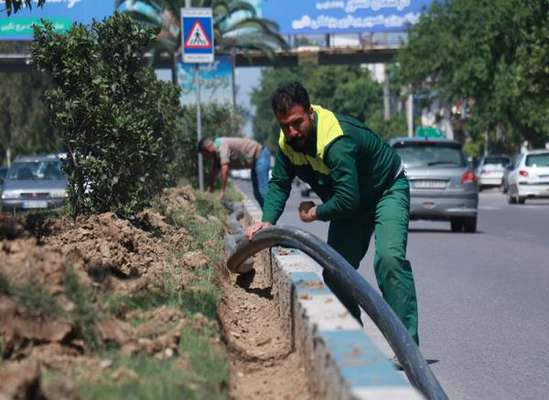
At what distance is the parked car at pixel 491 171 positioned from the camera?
5341cm

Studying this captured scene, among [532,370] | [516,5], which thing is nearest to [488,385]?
[532,370]

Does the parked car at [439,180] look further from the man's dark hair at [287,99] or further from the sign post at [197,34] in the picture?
the man's dark hair at [287,99]

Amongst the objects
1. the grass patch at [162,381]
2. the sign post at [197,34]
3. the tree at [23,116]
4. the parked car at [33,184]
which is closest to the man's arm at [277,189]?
the grass patch at [162,381]

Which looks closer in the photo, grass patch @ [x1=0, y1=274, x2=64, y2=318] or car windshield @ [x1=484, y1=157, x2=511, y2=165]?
grass patch @ [x1=0, y1=274, x2=64, y2=318]

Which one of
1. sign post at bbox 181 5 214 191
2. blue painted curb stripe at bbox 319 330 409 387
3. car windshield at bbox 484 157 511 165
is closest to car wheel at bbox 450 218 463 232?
sign post at bbox 181 5 214 191

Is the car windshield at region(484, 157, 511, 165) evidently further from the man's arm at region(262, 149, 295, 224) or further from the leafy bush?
the man's arm at region(262, 149, 295, 224)

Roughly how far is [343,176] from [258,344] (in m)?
1.29

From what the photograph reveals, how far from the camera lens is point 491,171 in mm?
53844

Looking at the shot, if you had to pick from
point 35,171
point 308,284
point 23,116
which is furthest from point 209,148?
point 23,116

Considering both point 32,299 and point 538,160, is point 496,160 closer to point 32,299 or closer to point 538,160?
point 538,160

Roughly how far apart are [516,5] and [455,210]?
23130 millimetres

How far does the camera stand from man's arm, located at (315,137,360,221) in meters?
6.64

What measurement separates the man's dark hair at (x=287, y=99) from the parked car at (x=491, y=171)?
4693 cm

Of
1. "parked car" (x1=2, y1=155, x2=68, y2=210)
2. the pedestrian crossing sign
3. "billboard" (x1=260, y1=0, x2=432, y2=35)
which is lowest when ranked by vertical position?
"parked car" (x1=2, y1=155, x2=68, y2=210)
